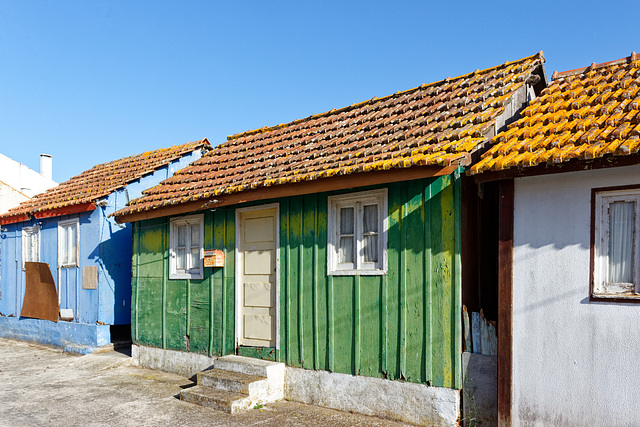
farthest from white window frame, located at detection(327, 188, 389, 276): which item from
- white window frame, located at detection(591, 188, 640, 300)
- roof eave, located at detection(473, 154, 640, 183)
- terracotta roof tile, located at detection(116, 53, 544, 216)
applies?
white window frame, located at detection(591, 188, 640, 300)

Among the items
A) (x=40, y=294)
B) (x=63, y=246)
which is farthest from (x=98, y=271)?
(x=40, y=294)

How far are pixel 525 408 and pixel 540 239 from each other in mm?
1861

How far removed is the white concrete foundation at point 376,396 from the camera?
6.38 m

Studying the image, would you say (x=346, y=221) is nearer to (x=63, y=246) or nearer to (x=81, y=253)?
(x=81, y=253)

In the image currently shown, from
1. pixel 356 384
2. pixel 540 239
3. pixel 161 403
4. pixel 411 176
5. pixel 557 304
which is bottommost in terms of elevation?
pixel 161 403

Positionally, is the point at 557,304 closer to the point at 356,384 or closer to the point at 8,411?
the point at 356,384

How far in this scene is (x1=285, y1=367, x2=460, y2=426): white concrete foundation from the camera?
20.9 ft

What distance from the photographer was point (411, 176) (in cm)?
653

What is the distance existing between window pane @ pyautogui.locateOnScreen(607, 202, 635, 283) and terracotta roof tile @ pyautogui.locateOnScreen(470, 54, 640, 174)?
68cm

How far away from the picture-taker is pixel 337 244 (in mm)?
7648

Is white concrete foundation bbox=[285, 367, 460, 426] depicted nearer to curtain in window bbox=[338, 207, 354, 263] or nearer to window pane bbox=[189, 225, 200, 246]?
curtain in window bbox=[338, 207, 354, 263]

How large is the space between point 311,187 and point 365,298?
1712 mm

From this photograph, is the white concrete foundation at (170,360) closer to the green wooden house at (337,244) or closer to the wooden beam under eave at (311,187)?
the green wooden house at (337,244)

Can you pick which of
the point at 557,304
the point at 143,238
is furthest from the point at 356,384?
the point at 143,238
